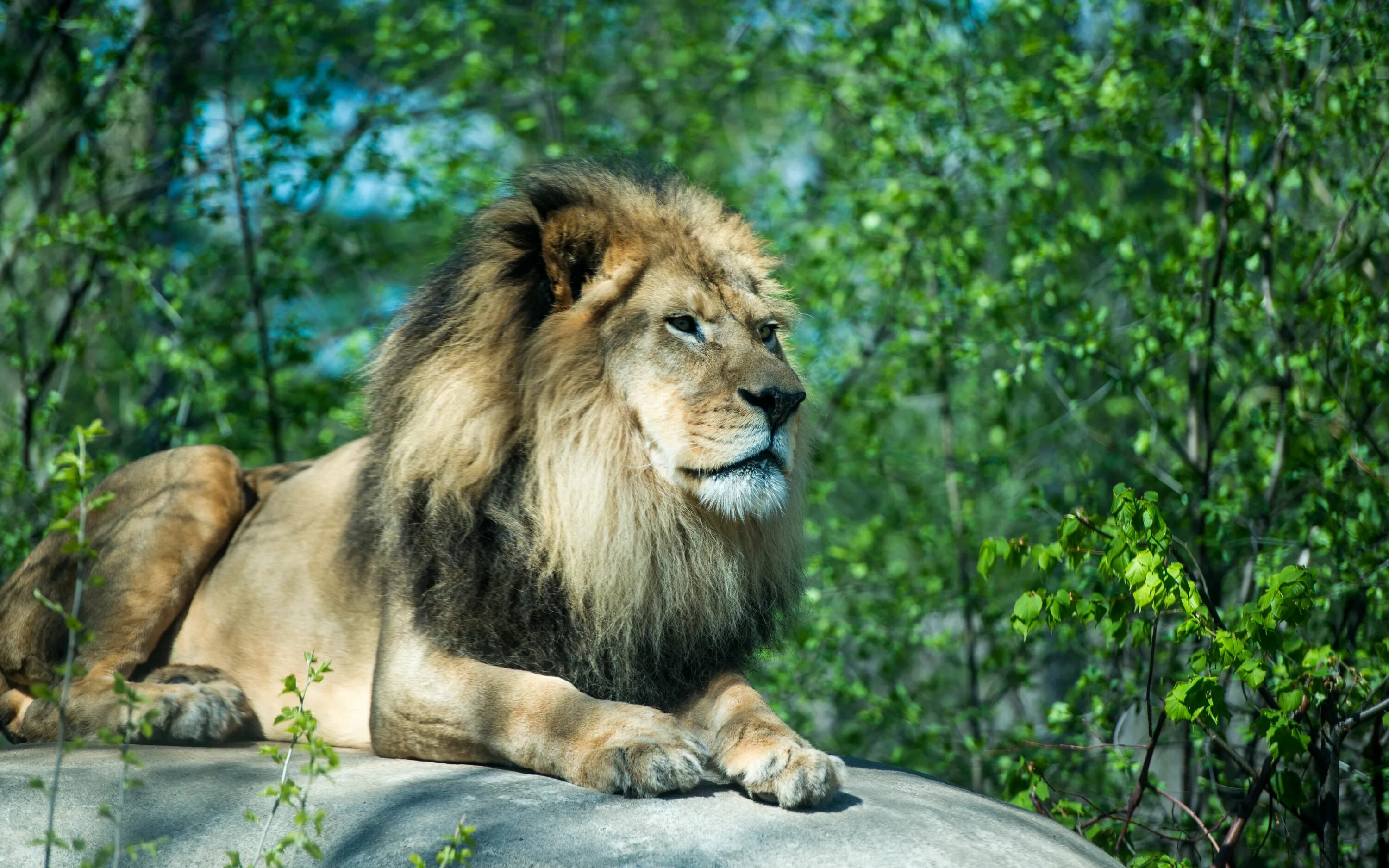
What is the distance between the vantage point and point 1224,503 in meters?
4.93

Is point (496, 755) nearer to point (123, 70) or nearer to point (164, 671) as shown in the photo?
point (164, 671)

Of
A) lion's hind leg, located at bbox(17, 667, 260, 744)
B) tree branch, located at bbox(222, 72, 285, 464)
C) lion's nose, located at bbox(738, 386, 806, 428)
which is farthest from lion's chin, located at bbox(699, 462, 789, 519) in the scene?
tree branch, located at bbox(222, 72, 285, 464)

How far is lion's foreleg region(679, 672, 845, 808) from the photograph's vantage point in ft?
9.65

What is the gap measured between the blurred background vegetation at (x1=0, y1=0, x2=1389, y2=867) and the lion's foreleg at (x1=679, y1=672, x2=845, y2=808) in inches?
29.6

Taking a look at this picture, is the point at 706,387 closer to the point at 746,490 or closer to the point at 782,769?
the point at 746,490

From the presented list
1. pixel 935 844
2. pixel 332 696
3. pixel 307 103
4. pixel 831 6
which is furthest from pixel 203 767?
pixel 831 6

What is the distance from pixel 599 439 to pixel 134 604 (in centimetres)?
177

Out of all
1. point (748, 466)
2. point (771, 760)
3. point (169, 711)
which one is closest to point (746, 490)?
point (748, 466)

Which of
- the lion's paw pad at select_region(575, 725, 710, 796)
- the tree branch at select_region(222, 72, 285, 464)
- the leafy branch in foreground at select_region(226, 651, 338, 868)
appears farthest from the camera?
the tree branch at select_region(222, 72, 285, 464)

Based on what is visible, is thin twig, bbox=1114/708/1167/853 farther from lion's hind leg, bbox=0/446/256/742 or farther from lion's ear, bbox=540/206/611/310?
lion's hind leg, bbox=0/446/256/742

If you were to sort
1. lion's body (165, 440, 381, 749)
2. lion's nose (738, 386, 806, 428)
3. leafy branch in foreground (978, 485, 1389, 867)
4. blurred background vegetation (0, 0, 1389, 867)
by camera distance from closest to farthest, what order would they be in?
leafy branch in foreground (978, 485, 1389, 867)
lion's nose (738, 386, 806, 428)
lion's body (165, 440, 381, 749)
blurred background vegetation (0, 0, 1389, 867)

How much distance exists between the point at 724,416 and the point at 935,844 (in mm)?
1210

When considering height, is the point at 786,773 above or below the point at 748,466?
below

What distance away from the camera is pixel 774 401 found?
3.33 metres
